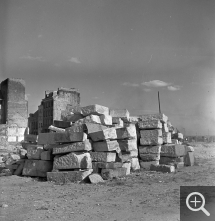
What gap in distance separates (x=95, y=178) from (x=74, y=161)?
916 millimetres

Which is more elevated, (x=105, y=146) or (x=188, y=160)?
(x=105, y=146)

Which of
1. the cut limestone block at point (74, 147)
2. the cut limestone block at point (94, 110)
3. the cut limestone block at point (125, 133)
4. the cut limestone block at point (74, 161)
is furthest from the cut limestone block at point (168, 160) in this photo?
the cut limestone block at point (74, 161)

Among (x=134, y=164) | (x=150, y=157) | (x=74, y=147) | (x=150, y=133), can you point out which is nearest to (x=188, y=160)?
(x=150, y=157)

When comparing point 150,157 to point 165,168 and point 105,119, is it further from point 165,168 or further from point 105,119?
point 105,119

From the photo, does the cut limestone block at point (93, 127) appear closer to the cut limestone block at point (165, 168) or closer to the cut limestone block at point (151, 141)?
the cut limestone block at point (151, 141)

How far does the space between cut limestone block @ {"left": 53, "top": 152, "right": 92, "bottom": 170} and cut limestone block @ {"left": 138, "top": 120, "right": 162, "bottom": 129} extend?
310 centimetres

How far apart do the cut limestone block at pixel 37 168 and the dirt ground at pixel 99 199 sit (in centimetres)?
50

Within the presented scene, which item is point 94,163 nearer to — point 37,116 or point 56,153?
point 56,153

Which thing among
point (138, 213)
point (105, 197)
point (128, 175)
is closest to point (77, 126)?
point (128, 175)

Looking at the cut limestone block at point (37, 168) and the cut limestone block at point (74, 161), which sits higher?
the cut limestone block at point (74, 161)

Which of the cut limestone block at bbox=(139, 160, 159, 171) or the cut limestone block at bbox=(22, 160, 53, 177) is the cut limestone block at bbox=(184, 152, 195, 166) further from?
the cut limestone block at bbox=(22, 160, 53, 177)

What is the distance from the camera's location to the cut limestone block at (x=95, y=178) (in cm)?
794

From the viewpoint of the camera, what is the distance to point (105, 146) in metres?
8.85

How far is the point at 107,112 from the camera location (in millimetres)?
10609
